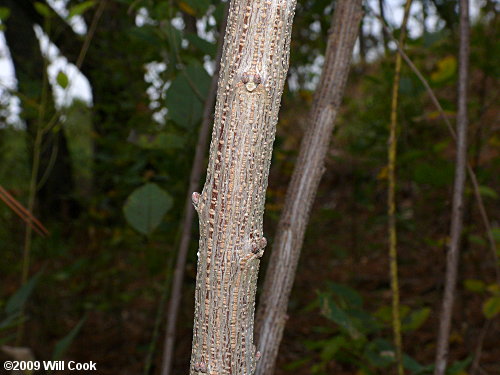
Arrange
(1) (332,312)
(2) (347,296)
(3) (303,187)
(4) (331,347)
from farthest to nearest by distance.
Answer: (2) (347,296) → (4) (331,347) → (1) (332,312) → (3) (303,187)

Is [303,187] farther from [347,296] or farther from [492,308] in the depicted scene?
[492,308]

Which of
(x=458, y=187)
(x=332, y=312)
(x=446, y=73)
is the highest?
(x=446, y=73)

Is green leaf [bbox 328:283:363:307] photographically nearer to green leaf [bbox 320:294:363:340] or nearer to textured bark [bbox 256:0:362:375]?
green leaf [bbox 320:294:363:340]

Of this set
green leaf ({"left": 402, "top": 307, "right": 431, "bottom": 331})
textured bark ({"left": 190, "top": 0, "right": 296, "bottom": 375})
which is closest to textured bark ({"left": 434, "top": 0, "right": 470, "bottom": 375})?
green leaf ({"left": 402, "top": 307, "right": 431, "bottom": 331})

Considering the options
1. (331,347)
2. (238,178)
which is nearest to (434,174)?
(331,347)

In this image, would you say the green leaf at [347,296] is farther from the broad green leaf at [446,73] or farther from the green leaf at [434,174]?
the broad green leaf at [446,73]

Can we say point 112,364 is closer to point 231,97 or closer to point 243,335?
point 243,335

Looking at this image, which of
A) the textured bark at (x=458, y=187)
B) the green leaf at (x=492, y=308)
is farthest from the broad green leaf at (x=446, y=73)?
the green leaf at (x=492, y=308)

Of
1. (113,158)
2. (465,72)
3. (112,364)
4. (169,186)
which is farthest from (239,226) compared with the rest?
(112,364)
